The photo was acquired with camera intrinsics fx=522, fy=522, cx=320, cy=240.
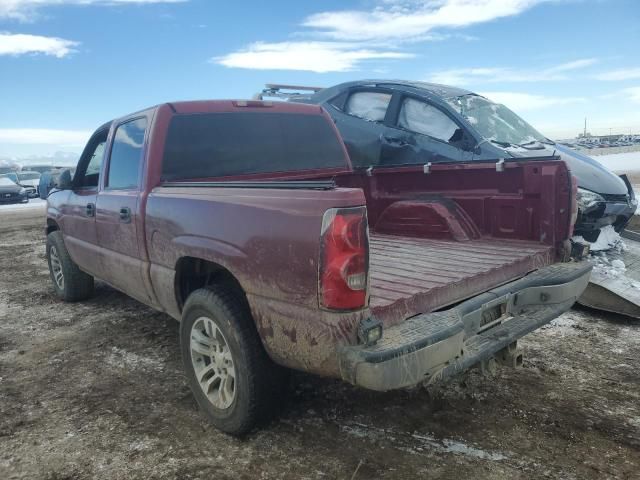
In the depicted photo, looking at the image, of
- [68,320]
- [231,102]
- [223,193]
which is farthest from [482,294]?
[68,320]

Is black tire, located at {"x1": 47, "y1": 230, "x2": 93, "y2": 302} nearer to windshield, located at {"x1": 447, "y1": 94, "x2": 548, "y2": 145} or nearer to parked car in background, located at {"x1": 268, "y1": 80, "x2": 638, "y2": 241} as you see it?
parked car in background, located at {"x1": 268, "y1": 80, "x2": 638, "y2": 241}

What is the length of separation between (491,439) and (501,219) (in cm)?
157

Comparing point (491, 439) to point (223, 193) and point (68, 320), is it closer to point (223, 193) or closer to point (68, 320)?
point (223, 193)

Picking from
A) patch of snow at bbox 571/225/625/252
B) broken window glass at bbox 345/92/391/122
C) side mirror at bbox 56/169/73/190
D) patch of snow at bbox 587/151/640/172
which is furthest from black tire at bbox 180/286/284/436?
patch of snow at bbox 587/151/640/172

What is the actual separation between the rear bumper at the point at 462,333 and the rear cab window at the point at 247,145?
1936mm

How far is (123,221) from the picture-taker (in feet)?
12.7

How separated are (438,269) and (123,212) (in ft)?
7.49

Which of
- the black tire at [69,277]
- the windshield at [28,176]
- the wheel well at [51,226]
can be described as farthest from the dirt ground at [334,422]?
the windshield at [28,176]

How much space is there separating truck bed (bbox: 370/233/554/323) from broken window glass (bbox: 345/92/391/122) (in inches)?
151

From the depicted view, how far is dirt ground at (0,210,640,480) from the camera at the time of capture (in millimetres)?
2689

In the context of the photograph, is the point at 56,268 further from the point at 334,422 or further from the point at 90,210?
the point at 334,422

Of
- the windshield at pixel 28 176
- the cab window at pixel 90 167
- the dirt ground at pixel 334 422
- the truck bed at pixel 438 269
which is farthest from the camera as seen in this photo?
the windshield at pixel 28 176

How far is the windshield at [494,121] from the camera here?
6.73 metres

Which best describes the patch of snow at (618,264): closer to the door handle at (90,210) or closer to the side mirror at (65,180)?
the door handle at (90,210)
